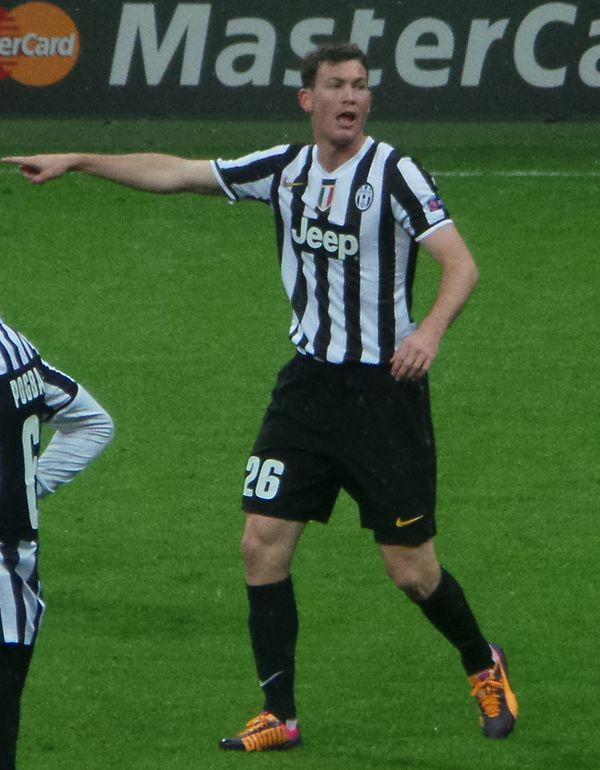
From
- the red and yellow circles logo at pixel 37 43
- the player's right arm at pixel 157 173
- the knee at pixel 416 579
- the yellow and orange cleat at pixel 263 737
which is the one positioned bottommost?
the yellow and orange cleat at pixel 263 737

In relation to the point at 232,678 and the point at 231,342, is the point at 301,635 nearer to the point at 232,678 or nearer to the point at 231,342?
the point at 232,678

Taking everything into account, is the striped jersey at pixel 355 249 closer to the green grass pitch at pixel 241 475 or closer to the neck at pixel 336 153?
the neck at pixel 336 153

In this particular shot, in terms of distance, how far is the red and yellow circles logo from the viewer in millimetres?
15227

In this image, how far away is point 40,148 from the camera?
1475 cm

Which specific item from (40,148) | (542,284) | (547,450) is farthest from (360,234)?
(40,148)

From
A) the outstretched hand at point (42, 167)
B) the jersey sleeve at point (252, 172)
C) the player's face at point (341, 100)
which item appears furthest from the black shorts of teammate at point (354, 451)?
the outstretched hand at point (42, 167)

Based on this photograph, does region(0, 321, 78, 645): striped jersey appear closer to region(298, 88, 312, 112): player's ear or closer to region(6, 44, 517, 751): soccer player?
region(6, 44, 517, 751): soccer player

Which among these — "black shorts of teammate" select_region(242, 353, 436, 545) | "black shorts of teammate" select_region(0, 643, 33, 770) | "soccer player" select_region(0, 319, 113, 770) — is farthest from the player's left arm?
"black shorts of teammate" select_region(0, 643, 33, 770)

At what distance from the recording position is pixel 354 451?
5770 millimetres

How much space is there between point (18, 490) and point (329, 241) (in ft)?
5.74

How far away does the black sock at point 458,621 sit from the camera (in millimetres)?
5918

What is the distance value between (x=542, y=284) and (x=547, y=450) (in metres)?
2.85

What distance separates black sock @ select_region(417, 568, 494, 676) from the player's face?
1.43m

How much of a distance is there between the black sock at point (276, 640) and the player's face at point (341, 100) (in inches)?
55.4
